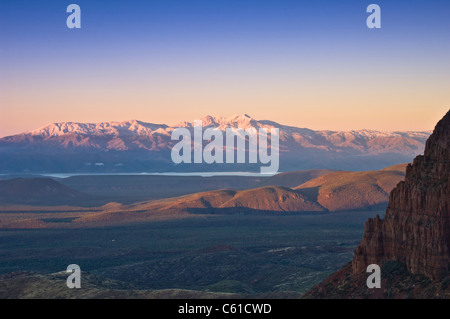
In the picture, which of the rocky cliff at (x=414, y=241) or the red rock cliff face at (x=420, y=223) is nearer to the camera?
the rocky cliff at (x=414, y=241)

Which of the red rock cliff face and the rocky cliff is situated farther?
the red rock cliff face

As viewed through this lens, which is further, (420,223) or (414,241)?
(414,241)

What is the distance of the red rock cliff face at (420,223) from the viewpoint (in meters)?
47.1

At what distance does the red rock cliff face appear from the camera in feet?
155

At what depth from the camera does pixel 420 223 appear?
1919 inches

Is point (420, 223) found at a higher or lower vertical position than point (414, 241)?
higher
